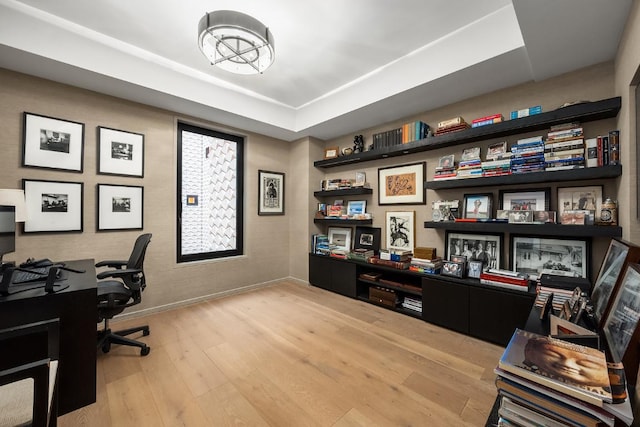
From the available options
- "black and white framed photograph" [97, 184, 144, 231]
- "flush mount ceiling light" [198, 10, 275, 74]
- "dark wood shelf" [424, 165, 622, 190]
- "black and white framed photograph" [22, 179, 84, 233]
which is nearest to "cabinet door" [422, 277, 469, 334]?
"dark wood shelf" [424, 165, 622, 190]

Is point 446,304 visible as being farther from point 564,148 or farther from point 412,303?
point 564,148

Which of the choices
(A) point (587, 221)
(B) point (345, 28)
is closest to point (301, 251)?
(B) point (345, 28)

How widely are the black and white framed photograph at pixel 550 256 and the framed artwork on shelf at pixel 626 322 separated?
135 cm

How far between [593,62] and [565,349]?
2666 mm

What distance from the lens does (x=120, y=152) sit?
9.70ft

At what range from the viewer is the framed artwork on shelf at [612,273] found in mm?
1240

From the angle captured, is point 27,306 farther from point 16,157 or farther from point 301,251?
point 301,251

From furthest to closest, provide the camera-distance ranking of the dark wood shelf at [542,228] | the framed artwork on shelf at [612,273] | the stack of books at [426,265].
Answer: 1. the stack of books at [426,265]
2. the dark wood shelf at [542,228]
3. the framed artwork on shelf at [612,273]

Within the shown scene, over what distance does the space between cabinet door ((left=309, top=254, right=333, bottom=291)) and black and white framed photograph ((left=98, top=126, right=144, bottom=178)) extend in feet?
8.75

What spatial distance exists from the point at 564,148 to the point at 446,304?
1.78m

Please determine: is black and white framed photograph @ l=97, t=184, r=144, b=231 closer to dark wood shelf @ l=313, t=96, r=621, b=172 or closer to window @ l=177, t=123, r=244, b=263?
window @ l=177, t=123, r=244, b=263

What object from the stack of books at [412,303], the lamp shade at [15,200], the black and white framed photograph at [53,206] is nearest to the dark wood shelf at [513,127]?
the stack of books at [412,303]

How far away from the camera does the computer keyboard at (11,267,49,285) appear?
5.74 ft

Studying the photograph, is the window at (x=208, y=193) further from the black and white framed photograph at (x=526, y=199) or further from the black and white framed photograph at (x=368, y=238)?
the black and white framed photograph at (x=526, y=199)
